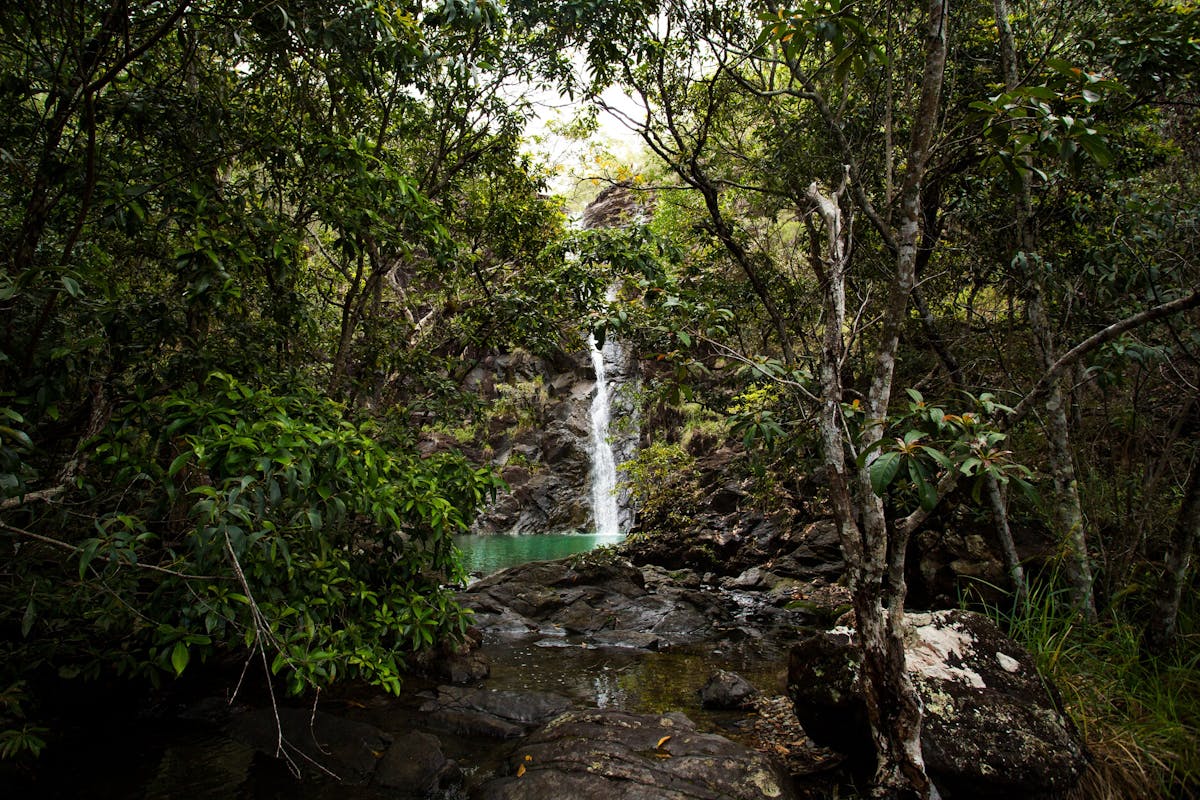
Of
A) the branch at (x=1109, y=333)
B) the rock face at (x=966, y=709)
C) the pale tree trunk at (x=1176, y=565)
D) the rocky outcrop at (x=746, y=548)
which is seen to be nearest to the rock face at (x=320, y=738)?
the rock face at (x=966, y=709)

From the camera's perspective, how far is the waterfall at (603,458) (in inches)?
1123

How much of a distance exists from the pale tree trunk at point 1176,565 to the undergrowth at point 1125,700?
96 mm

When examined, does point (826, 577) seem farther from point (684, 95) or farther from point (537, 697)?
point (684, 95)

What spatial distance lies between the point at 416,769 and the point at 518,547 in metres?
19.9

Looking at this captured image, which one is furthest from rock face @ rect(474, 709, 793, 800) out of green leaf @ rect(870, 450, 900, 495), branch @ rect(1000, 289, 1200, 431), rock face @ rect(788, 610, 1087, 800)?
branch @ rect(1000, 289, 1200, 431)

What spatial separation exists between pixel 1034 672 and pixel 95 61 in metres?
6.75

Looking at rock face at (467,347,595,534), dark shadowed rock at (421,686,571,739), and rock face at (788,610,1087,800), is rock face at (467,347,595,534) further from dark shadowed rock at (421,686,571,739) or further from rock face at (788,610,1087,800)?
rock face at (788,610,1087,800)

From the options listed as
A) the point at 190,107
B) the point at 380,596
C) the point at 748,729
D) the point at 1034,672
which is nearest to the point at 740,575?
the point at 748,729

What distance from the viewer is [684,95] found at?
715 centimetres

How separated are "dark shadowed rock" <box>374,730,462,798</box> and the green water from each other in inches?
450

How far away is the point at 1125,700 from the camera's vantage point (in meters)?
3.84

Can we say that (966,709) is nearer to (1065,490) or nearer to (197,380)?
(1065,490)

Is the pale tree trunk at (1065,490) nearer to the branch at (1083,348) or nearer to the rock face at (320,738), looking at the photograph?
the branch at (1083,348)

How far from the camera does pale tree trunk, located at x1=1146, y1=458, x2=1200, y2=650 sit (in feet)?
12.8
